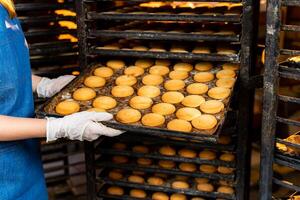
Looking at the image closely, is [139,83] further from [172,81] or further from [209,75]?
[209,75]

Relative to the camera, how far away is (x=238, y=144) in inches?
93.4

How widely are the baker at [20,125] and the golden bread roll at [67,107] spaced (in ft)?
0.29

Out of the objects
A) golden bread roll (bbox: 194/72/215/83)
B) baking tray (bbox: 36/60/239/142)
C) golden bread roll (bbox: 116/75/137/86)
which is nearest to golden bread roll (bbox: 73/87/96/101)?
baking tray (bbox: 36/60/239/142)

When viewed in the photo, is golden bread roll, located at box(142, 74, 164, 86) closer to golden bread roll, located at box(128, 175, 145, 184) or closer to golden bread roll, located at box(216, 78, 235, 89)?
golden bread roll, located at box(216, 78, 235, 89)

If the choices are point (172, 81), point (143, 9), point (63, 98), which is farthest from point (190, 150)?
point (143, 9)

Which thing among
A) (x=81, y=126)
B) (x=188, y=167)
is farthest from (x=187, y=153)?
(x=81, y=126)

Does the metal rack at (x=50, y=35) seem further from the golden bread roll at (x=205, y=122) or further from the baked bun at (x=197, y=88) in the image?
the golden bread roll at (x=205, y=122)

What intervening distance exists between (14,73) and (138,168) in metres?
0.96

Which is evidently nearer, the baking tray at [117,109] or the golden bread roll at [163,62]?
the baking tray at [117,109]

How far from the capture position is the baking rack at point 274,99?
1886mm

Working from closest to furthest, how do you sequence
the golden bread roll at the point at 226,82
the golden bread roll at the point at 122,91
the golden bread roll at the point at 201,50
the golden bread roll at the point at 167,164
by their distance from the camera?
the golden bread roll at the point at 226,82, the golden bread roll at the point at 122,91, the golden bread roll at the point at 201,50, the golden bread roll at the point at 167,164

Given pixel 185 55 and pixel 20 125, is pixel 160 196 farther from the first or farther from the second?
pixel 20 125

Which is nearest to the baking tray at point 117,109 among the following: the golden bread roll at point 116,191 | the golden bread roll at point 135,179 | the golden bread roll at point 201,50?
the golden bread roll at point 201,50

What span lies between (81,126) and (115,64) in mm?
672
